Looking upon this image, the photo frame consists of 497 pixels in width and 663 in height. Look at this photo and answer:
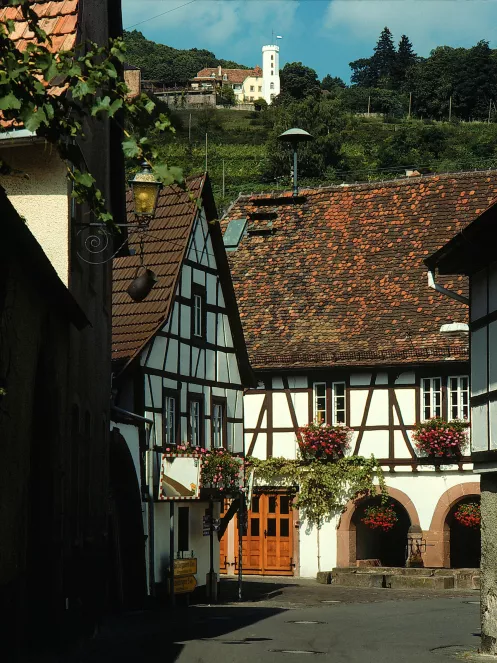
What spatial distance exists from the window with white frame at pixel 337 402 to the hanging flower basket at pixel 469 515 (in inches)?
155

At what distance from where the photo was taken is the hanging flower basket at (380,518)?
33094 mm

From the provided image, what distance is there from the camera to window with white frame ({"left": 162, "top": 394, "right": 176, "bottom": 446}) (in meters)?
26.9

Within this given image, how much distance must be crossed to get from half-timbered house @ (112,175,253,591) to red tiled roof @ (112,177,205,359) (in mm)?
21

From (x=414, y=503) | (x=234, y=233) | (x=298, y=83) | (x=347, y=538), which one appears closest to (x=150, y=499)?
(x=347, y=538)

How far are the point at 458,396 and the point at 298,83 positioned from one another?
397 feet

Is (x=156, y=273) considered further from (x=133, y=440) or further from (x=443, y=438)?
(x=443, y=438)

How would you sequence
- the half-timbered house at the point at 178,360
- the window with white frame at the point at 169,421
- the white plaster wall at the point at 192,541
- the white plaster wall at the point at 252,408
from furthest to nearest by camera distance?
the white plaster wall at the point at 252,408 → the window with white frame at the point at 169,421 → the white plaster wall at the point at 192,541 → the half-timbered house at the point at 178,360

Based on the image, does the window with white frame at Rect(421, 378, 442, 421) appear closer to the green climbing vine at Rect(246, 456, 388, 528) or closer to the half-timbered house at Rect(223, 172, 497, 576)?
the half-timbered house at Rect(223, 172, 497, 576)

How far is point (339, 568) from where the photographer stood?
104ft

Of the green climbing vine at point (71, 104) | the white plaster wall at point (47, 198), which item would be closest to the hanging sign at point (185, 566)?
the white plaster wall at point (47, 198)

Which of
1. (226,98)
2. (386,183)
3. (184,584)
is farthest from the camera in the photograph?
(226,98)

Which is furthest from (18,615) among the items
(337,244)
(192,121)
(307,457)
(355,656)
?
(192,121)

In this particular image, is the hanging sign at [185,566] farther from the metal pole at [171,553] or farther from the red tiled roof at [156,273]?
the red tiled roof at [156,273]

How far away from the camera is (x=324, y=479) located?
1326 inches
